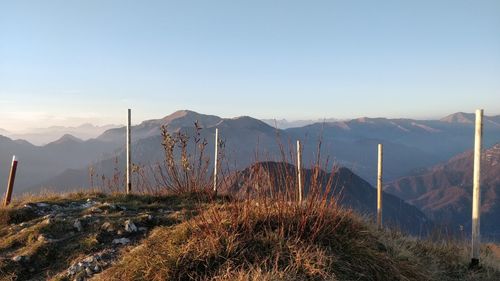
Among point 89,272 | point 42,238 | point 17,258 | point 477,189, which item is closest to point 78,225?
point 42,238

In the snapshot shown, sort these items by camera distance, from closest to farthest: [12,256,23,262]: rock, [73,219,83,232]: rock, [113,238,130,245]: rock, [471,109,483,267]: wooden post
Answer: [12,256,23,262]: rock < [113,238,130,245]: rock < [73,219,83,232]: rock < [471,109,483,267]: wooden post

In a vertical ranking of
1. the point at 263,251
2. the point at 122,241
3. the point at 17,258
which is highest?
the point at 263,251

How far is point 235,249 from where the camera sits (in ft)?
13.1

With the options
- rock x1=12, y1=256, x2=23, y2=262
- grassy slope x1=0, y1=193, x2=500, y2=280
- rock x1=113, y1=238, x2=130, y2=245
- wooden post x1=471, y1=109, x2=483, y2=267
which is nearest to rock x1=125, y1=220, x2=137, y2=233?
grassy slope x1=0, y1=193, x2=500, y2=280

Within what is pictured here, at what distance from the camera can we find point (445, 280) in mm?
5395

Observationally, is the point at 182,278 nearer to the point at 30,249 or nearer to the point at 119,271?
the point at 119,271

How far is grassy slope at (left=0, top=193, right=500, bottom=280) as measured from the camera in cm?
385

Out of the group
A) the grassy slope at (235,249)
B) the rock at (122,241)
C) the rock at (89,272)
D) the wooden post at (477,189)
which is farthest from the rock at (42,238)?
the wooden post at (477,189)

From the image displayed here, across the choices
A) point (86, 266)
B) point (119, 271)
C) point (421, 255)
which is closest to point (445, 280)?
point (421, 255)

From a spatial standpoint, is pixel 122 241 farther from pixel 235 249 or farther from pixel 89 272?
pixel 235 249

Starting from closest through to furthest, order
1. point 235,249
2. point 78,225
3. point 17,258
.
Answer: point 235,249 → point 17,258 → point 78,225

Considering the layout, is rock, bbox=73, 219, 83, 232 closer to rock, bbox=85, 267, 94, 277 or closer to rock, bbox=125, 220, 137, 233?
rock, bbox=125, 220, 137, 233

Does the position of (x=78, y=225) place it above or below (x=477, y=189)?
below

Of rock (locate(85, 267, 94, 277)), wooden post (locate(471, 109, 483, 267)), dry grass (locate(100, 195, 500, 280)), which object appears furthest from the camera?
wooden post (locate(471, 109, 483, 267))
